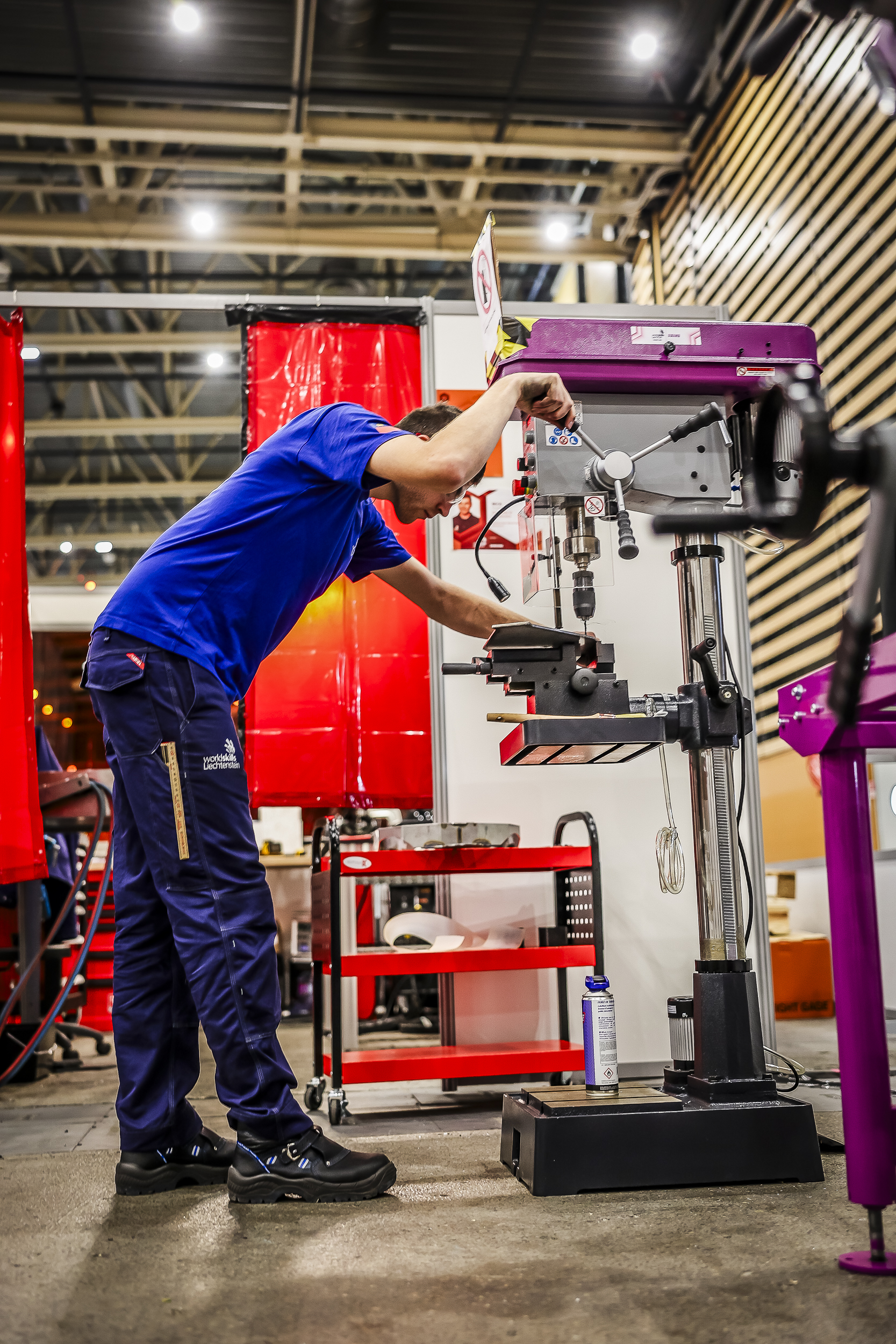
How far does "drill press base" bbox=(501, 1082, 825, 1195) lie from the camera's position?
1915mm

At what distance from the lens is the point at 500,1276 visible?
1.46 m

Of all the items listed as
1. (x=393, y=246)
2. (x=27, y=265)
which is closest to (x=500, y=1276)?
(x=393, y=246)

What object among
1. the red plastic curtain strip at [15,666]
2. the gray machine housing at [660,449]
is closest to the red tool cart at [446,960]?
the red plastic curtain strip at [15,666]

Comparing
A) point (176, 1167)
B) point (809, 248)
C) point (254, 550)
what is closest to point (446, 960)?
point (176, 1167)

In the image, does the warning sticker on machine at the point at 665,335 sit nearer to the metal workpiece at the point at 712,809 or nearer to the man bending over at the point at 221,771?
the man bending over at the point at 221,771

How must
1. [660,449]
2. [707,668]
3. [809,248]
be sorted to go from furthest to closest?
[809,248] → [660,449] → [707,668]

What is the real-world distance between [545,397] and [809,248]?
369 cm

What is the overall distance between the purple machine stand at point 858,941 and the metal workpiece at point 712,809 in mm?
602

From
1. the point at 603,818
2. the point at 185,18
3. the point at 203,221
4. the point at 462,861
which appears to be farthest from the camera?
the point at 203,221

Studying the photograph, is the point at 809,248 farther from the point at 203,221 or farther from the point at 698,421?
the point at 203,221

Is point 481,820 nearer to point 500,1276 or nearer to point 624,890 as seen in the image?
point 624,890

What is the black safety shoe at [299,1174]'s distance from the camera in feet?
6.24

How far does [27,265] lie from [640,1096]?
25.5 feet

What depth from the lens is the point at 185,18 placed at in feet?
18.0
